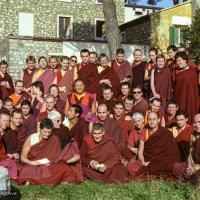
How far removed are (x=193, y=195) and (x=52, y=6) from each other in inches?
1204

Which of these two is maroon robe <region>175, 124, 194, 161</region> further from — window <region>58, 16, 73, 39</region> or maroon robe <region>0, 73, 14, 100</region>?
window <region>58, 16, 73, 39</region>

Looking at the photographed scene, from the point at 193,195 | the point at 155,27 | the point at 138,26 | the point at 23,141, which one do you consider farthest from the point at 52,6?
the point at 193,195

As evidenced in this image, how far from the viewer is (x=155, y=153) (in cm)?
812

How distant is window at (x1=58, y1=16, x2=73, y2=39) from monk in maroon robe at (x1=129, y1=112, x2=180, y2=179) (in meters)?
27.9

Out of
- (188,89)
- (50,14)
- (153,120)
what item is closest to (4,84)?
(188,89)

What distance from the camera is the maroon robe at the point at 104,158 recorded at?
7.86m

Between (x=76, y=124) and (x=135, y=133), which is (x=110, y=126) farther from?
(x=76, y=124)

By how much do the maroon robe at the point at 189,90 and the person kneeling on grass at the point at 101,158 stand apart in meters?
2.51

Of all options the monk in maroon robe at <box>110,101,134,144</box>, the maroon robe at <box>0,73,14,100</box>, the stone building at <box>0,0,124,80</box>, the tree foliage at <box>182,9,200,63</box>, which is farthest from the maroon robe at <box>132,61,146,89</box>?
the stone building at <box>0,0,124,80</box>

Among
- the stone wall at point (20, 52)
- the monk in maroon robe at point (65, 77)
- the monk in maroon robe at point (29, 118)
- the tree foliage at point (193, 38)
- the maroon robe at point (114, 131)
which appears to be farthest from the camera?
the stone wall at point (20, 52)

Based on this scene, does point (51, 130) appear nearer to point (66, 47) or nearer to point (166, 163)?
point (166, 163)

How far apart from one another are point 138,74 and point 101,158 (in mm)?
3889

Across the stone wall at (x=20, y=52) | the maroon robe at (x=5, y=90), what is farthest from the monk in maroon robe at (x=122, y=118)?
the stone wall at (x=20, y=52)

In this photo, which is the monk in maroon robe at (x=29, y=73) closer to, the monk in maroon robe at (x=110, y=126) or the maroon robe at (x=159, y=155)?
the monk in maroon robe at (x=110, y=126)
